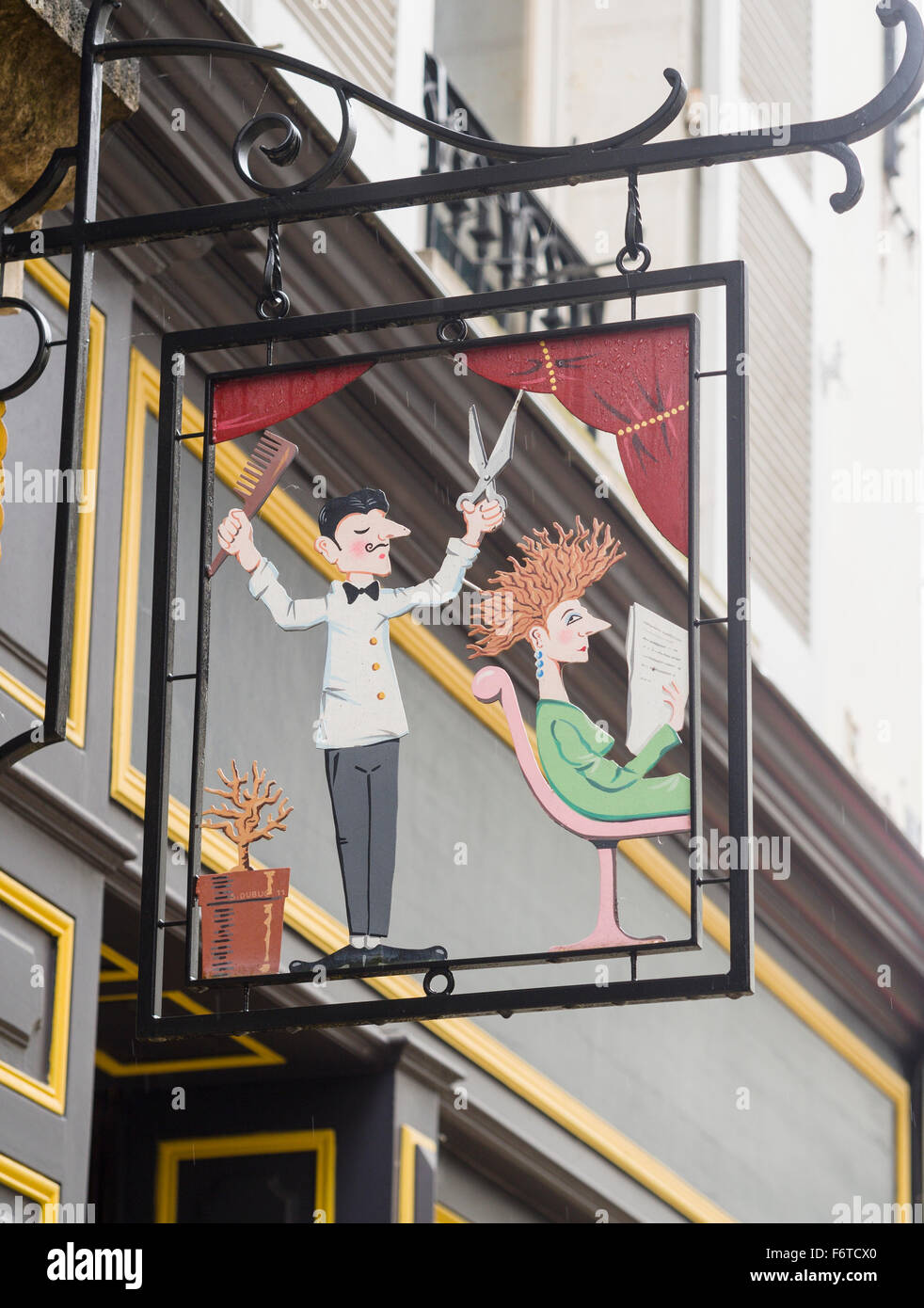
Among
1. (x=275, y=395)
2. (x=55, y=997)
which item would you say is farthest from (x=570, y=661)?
(x=55, y=997)

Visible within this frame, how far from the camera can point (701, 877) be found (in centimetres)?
434

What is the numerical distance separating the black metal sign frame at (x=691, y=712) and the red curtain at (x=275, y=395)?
0.14 feet

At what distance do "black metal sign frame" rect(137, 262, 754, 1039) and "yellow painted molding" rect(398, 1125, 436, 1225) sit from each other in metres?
3.47

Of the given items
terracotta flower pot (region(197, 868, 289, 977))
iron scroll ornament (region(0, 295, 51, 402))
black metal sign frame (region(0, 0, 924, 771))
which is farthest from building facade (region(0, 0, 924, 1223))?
iron scroll ornament (region(0, 295, 51, 402))

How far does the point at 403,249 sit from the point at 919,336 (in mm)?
10923

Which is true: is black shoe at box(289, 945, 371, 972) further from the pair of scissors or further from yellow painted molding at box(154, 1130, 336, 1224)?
yellow painted molding at box(154, 1130, 336, 1224)

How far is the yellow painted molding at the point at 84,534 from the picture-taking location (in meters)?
6.29

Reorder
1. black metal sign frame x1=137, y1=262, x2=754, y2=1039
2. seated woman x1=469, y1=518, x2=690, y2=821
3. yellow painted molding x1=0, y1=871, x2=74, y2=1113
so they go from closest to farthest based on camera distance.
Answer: black metal sign frame x1=137, y1=262, x2=754, y2=1039 → seated woman x1=469, y1=518, x2=690, y2=821 → yellow painted molding x1=0, y1=871, x2=74, y2=1113

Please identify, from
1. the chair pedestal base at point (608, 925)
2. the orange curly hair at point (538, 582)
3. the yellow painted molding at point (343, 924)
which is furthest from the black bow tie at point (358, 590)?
the chair pedestal base at point (608, 925)

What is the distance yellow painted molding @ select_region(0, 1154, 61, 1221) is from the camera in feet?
18.6

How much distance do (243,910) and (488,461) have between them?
41.9 inches

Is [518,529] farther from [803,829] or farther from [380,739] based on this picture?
[803,829]

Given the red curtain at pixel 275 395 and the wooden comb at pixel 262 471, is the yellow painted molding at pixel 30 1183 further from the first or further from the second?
the red curtain at pixel 275 395
